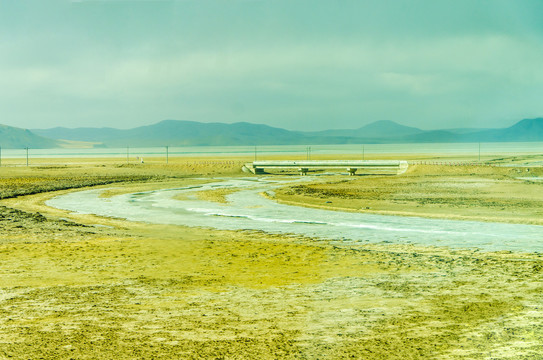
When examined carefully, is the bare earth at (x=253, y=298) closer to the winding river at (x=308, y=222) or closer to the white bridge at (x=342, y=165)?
the winding river at (x=308, y=222)

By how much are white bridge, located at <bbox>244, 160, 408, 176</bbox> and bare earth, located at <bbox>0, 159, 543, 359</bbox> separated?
35.1 meters

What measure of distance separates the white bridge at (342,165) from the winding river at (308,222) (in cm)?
2326

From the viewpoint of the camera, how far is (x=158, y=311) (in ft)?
27.0

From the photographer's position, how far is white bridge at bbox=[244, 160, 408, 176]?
50906 millimetres

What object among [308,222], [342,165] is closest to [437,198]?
[308,222]

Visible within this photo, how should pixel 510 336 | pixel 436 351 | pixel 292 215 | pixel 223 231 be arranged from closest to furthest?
pixel 436 351
pixel 510 336
pixel 223 231
pixel 292 215

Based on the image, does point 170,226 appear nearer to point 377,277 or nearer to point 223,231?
point 223,231

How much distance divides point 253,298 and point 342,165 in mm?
43649

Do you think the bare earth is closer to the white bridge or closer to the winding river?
the winding river

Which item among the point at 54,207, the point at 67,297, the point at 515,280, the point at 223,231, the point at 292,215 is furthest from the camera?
the point at 54,207

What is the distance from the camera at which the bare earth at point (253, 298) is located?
6.69 m

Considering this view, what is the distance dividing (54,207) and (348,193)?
1356 centimetres

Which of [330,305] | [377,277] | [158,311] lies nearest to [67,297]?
[158,311]

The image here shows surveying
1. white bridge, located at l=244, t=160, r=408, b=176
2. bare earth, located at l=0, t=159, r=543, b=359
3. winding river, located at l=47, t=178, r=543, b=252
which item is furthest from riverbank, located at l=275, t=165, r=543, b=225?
white bridge, located at l=244, t=160, r=408, b=176
